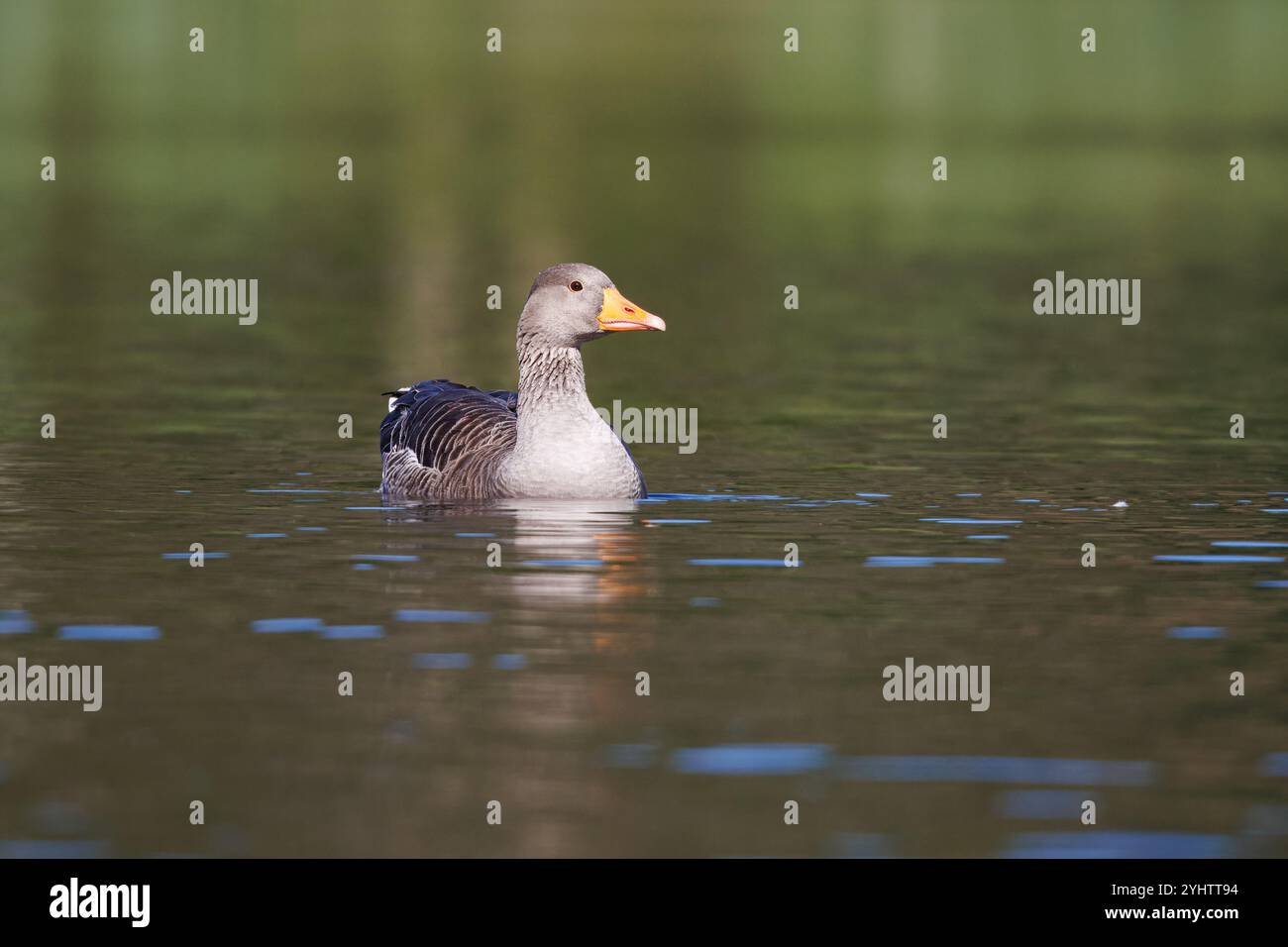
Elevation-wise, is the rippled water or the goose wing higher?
the goose wing

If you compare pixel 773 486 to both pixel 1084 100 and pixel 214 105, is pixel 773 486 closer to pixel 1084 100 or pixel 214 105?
pixel 214 105

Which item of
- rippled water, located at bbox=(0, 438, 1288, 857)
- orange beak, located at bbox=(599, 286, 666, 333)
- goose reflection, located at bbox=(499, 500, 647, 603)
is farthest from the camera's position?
orange beak, located at bbox=(599, 286, 666, 333)

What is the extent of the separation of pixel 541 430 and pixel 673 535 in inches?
77.2

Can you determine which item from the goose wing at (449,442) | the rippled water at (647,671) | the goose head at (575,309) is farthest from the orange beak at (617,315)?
the rippled water at (647,671)

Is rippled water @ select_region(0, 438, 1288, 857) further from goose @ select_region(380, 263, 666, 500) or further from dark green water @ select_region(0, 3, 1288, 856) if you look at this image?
goose @ select_region(380, 263, 666, 500)

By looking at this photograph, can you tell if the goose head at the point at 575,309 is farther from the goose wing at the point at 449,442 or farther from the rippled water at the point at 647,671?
the rippled water at the point at 647,671

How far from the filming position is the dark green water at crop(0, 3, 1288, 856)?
40.4ft

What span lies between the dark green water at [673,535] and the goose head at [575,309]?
179 cm

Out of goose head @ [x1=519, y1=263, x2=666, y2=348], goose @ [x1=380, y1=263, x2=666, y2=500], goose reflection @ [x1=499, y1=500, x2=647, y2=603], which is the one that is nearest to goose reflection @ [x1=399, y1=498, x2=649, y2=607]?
goose reflection @ [x1=499, y1=500, x2=647, y2=603]

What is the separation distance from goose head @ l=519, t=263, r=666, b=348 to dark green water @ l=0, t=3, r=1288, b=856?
1792 mm

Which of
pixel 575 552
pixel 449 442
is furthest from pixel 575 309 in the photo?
pixel 575 552

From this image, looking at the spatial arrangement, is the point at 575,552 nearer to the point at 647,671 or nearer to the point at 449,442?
the point at 449,442

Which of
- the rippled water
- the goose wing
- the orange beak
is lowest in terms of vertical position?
the rippled water

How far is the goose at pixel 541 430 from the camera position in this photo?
69.5 feet
